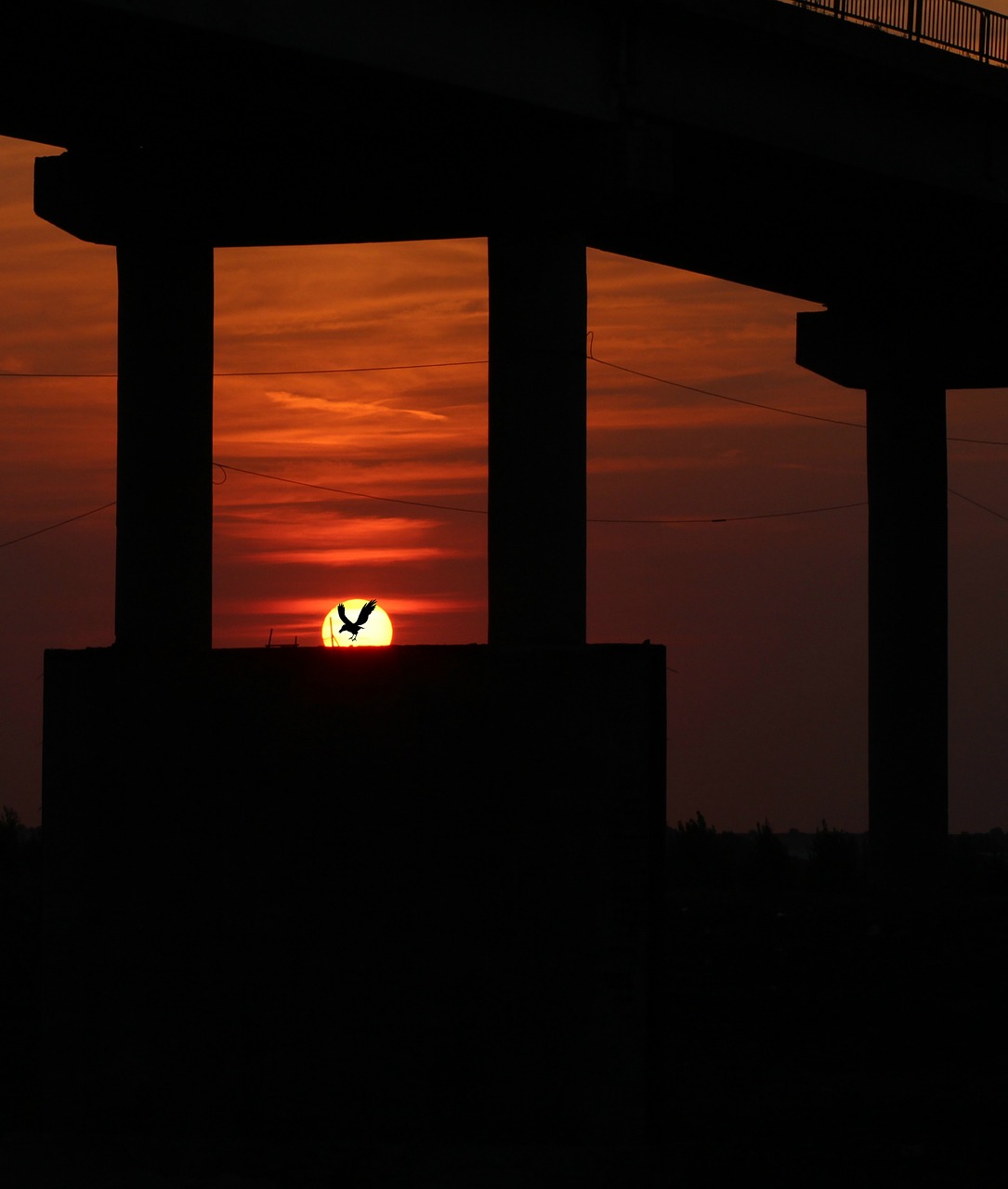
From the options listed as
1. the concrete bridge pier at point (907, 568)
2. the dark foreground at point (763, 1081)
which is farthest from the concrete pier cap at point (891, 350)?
the dark foreground at point (763, 1081)

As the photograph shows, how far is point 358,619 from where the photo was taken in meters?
22.6

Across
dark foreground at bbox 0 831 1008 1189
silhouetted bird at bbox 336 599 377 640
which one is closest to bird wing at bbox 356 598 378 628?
silhouetted bird at bbox 336 599 377 640

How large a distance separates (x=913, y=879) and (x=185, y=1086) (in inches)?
904

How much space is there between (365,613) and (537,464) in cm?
397

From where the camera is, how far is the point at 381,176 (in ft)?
69.1

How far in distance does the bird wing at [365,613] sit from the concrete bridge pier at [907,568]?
1807cm

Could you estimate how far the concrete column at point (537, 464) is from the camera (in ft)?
64.5

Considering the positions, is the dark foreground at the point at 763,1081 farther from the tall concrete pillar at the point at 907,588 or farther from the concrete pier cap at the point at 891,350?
the concrete pier cap at the point at 891,350

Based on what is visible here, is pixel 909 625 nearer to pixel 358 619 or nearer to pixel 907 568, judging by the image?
pixel 907 568

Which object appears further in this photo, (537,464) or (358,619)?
(358,619)

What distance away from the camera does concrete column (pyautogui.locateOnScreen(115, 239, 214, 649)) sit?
21.1 meters

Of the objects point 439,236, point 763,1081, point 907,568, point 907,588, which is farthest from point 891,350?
point 763,1081

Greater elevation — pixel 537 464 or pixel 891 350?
pixel 891 350

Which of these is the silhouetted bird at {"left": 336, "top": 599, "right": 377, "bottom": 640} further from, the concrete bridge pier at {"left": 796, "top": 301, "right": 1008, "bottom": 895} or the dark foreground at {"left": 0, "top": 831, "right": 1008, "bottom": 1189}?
the concrete bridge pier at {"left": 796, "top": 301, "right": 1008, "bottom": 895}
